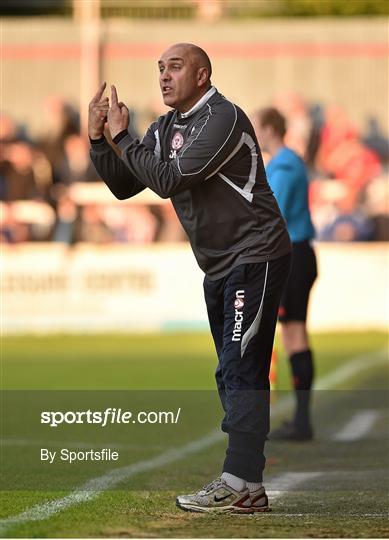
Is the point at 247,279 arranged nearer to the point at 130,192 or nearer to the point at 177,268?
the point at 130,192

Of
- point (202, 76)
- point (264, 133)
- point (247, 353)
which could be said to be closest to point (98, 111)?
point (202, 76)

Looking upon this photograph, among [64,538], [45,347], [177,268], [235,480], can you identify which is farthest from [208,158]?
[177,268]

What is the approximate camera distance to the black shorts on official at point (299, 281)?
10.4 m

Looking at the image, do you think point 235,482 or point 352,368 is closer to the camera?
point 235,482

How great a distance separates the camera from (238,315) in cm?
711

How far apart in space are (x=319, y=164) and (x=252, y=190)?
58.4 feet

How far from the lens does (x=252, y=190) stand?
280 inches

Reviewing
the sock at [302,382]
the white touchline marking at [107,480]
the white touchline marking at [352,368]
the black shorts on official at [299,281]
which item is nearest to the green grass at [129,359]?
the white touchline marking at [352,368]

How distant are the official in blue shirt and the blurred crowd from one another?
44.2 ft

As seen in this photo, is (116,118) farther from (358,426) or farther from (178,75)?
(358,426)

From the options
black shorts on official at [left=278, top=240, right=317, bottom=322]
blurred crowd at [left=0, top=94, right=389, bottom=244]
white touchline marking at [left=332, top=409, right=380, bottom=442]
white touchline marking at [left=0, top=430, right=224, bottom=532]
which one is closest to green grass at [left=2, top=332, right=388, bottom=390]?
white touchline marking at [left=332, top=409, right=380, bottom=442]

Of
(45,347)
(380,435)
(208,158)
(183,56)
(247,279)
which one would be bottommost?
(45,347)

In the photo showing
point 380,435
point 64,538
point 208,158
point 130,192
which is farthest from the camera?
point 380,435

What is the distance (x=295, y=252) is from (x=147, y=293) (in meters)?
11.7
